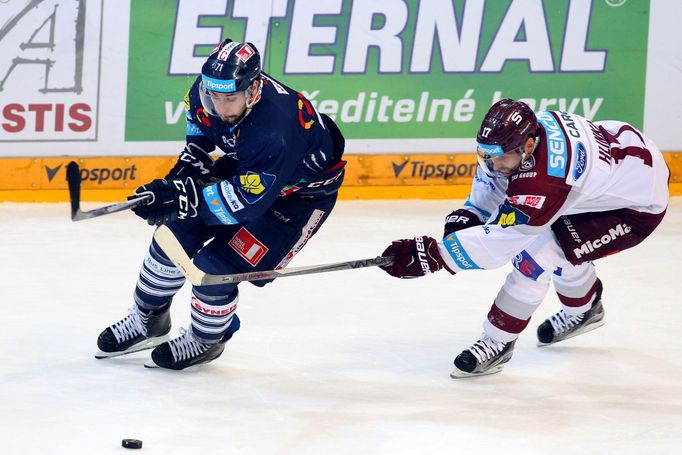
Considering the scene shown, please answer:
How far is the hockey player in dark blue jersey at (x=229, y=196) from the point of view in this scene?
12.7 ft

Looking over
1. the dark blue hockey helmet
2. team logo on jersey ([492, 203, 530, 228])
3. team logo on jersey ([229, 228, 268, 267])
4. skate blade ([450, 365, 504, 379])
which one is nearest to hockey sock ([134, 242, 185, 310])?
team logo on jersey ([229, 228, 268, 267])

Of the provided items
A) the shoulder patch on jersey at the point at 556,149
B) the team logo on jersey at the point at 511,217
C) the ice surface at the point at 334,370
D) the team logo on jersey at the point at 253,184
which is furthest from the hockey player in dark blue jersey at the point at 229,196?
the shoulder patch on jersey at the point at 556,149

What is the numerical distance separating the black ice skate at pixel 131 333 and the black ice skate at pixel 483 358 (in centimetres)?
102

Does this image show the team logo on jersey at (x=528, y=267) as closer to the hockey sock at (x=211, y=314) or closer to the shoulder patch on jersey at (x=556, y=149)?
the shoulder patch on jersey at (x=556, y=149)

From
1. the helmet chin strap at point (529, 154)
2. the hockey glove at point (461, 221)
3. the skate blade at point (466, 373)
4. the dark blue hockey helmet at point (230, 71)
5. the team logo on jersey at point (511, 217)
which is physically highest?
the dark blue hockey helmet at point (230, 71)

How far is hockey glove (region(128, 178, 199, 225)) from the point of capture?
3840 mm

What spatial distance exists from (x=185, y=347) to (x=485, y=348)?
1002 millimetres

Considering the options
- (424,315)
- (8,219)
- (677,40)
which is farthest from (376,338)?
(677,40)

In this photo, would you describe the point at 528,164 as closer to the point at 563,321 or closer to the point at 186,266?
the point at 563,321

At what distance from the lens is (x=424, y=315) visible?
5035 mm

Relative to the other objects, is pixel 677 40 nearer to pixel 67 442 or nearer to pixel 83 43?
pixel 83 43

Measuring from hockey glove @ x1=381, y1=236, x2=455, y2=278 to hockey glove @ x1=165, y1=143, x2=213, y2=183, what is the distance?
68cm

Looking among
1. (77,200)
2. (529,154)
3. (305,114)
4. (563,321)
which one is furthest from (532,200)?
(77,200)

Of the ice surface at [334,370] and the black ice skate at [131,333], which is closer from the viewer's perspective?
the ice surface at [334,370]
